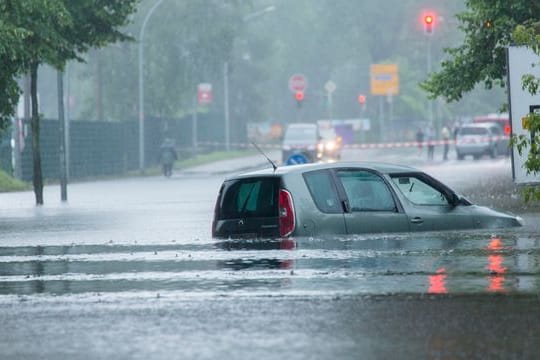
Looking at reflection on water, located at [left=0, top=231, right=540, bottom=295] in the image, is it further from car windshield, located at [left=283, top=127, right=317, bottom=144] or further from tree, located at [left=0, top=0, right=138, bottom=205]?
car windshield, located at [left=283, top=127, right=317, bottom=144]

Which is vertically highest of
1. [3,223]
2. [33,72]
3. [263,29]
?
[263,29]

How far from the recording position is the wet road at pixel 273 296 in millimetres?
10297

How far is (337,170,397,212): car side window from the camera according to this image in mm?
17672

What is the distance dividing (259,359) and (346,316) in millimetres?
2062

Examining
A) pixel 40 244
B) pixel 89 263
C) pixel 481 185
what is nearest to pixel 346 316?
pixel 89 263

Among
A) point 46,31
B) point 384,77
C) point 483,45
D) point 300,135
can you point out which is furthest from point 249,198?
point 384,77

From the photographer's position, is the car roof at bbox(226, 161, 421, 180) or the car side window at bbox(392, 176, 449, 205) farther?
the car side window at bbox(392, 176, 449, 205)

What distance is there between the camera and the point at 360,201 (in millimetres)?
17859

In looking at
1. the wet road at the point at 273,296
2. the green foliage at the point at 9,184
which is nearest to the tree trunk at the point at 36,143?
the green foliage at the point at 9,184

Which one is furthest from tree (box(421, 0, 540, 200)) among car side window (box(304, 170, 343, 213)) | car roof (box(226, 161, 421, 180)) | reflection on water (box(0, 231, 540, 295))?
car side window (box(304, 170, 343, 213))

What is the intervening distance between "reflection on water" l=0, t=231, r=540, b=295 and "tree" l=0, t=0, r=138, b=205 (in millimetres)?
11543

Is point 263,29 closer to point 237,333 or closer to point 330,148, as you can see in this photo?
point 330,148

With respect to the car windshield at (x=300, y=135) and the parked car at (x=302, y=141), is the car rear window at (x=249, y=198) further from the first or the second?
the car windshield at (x=300, y=135)

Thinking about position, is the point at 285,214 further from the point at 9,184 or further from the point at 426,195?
the point at 9,184
